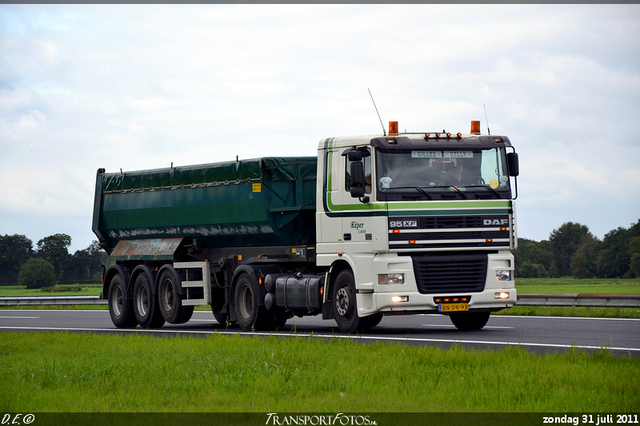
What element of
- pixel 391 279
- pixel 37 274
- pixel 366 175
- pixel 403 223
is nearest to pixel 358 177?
pixel 366 175

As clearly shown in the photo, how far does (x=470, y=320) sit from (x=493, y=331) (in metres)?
0.86

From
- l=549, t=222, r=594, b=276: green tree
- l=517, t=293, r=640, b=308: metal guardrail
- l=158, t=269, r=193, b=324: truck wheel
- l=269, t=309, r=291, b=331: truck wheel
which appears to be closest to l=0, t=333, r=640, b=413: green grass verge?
l=269, t=309, r=291, b=331: truck wheel

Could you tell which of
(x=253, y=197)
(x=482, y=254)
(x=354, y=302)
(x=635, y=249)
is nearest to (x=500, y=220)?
(x=482, y=254)

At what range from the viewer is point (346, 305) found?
658 inches

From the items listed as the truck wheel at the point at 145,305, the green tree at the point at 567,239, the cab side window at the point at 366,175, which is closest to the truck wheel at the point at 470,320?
the cab side window at the point at 366,175

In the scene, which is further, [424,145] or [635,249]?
[635,249]

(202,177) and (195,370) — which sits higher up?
(202,177)

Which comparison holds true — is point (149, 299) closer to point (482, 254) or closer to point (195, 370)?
point (482, 254)

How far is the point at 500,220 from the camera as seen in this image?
16.3 m

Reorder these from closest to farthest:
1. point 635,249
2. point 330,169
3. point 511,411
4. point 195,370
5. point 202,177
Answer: point 511,411 → point 195,370 → point 330,169 → point 202,177 → point 635,249

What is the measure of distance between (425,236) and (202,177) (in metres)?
6.34

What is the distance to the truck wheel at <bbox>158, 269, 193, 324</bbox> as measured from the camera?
20875 mm

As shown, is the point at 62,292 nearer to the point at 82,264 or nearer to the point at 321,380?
the point at 82,264

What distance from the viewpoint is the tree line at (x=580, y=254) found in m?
121
